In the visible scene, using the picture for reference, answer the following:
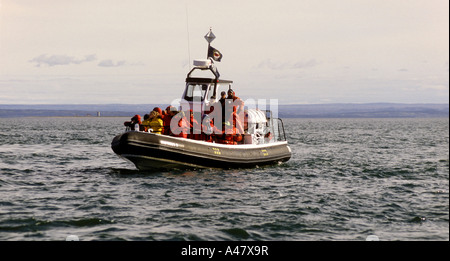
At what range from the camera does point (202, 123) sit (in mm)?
16688

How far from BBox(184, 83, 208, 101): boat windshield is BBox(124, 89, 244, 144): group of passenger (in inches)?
29.2

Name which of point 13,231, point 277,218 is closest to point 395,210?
point 277,218

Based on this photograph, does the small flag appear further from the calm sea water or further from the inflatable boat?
the calm sea water

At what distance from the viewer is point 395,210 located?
11.5 meters

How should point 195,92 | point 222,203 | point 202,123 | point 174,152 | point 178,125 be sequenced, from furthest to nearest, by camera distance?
point 195,92 → point 202,123 → point 178,125 → point 174,152 → point 222,203

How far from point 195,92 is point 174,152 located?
3.55 m

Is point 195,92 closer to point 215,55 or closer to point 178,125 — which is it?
point 215,55

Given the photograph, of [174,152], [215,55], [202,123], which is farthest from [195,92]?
[174,152]

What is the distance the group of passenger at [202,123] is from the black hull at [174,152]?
0.53 meters

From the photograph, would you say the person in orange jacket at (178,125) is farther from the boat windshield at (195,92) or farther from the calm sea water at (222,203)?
the boat windshield at (195,92)

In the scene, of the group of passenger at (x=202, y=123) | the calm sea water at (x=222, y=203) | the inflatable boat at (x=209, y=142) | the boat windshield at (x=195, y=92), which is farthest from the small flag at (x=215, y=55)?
the calm sea water at (x=222, y=203)

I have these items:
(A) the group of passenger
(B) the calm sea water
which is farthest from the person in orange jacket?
(B) the calm sea water

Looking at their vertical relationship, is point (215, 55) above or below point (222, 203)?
above
